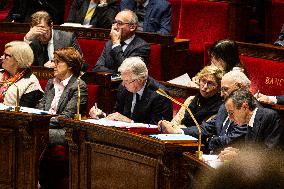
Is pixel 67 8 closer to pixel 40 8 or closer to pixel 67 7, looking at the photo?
pixel 67 7

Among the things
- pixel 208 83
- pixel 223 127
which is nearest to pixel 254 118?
pixel 223 127

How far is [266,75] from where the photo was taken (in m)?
3.89

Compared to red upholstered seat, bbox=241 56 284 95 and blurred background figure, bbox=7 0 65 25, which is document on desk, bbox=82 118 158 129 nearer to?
red upholstered seat, bbox=241 56 284 95

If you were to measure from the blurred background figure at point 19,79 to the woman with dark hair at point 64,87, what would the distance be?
0.09m

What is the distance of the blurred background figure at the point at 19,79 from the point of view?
3.85 metres

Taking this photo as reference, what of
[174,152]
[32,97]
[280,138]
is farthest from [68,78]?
[280,138]

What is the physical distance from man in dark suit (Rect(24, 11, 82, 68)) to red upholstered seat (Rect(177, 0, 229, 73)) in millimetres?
934

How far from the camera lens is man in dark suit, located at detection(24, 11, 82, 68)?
459cm

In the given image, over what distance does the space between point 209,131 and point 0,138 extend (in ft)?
3.68

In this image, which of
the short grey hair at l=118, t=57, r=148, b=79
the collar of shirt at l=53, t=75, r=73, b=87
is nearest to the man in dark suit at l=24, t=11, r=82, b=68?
the collar of shirt at l=53, t=75, r=73, b=87

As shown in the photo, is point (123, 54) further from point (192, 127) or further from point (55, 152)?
point (192, 127)

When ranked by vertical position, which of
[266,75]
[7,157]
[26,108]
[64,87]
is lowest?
[7,157]

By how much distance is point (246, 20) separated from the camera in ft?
16.3

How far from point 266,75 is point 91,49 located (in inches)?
56.4
